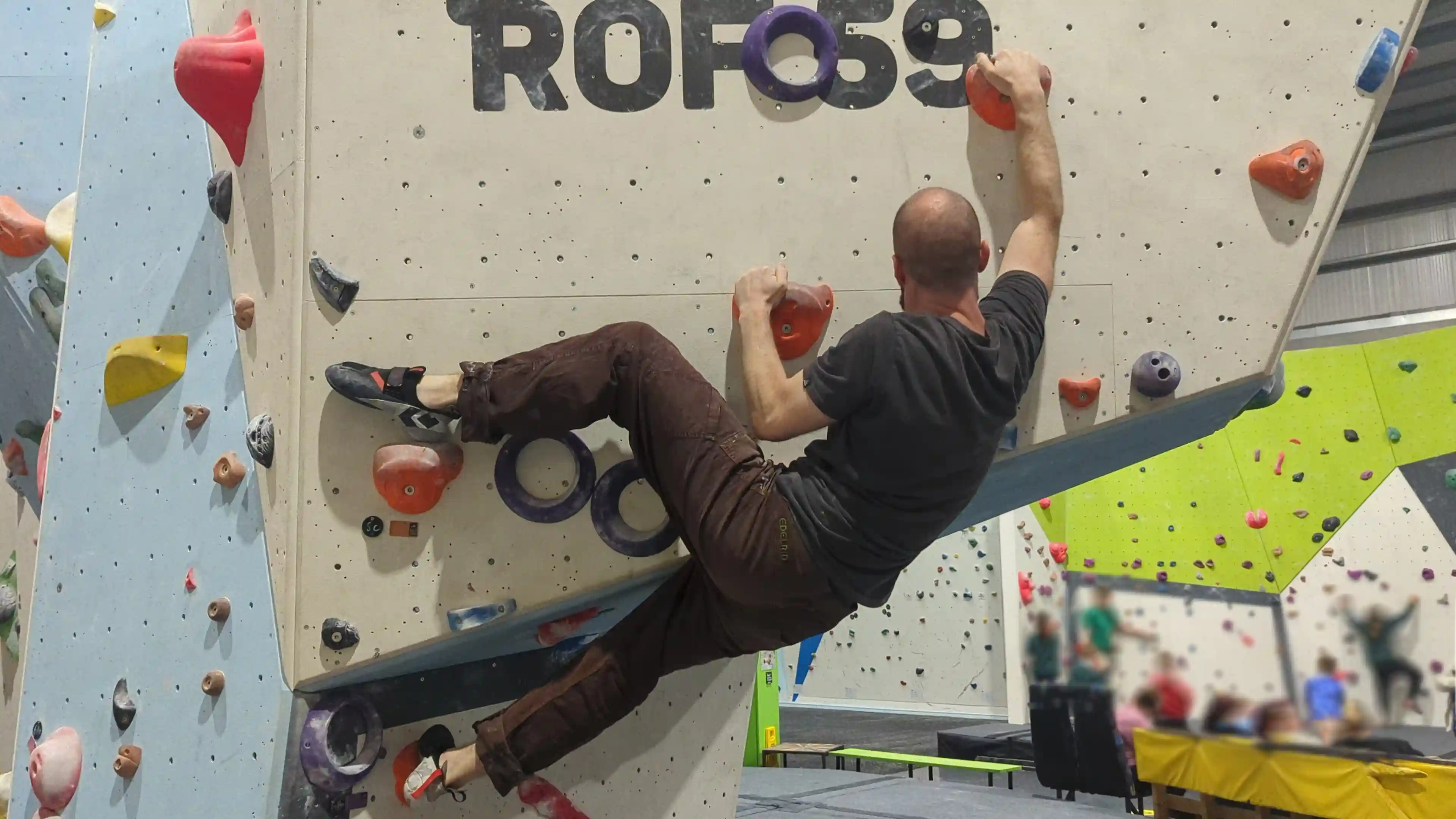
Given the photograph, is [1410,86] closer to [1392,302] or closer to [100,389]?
[1392,302]

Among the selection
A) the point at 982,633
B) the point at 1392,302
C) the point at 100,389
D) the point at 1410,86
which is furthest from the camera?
→ the point at 1392,302

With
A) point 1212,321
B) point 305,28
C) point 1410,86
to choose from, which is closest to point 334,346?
point 305,28

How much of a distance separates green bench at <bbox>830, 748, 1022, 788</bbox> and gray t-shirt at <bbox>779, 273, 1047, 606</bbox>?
200 inches

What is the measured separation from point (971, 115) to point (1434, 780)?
3616 millimetres

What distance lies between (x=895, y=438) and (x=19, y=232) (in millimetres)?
2760

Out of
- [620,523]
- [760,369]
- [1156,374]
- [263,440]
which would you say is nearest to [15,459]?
[263,440]

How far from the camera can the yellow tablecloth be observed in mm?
4020

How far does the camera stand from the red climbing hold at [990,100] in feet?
6.31

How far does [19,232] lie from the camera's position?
2.99m

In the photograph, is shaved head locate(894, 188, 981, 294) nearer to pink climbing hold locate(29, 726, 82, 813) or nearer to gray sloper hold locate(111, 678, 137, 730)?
gray sloper hold locate(111, 678, 137, 730)

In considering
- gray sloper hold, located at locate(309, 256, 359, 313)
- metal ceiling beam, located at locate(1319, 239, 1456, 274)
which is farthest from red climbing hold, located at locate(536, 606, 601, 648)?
metal ceiling beam, located at locate(1319, 239, 1456, 274)

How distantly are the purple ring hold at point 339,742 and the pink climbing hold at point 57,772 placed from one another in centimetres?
66

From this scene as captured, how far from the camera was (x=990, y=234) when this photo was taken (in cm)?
192

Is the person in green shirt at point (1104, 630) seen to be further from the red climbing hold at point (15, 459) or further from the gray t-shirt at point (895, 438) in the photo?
the red climbing hold at point (15, 459)
